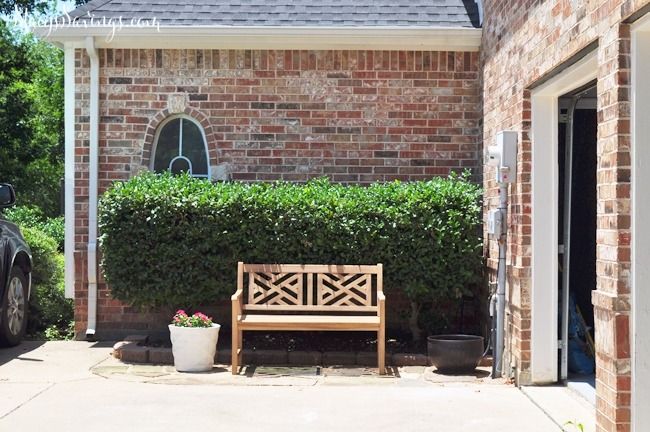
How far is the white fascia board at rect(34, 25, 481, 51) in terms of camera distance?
32.1ft

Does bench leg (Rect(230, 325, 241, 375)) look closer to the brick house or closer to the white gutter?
the brick house

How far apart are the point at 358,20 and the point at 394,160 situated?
1.58 m

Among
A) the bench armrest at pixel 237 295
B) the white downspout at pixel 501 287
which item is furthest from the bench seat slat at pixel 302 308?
the white downspout at pixel 501 287

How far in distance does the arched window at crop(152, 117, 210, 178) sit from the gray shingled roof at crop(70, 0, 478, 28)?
1107 mm

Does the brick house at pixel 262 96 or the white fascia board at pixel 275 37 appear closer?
the white fascia board at pixel 275 37

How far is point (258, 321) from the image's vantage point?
8.41m

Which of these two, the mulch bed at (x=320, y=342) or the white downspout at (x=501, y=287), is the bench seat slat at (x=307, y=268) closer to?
the mulch bed at (x=320, y=342)

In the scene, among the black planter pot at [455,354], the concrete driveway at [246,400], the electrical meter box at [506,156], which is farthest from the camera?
the black planter pot at [455,354]

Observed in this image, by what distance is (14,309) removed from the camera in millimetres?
9641

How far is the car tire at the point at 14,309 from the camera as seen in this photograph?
934cm

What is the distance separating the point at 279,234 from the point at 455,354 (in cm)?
202

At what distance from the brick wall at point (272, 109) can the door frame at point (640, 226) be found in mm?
5134

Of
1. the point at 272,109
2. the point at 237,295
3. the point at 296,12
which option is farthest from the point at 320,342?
the point at 296,12

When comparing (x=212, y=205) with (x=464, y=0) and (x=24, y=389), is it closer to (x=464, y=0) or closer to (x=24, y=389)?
(x=24, y=389)
